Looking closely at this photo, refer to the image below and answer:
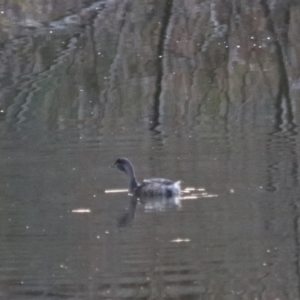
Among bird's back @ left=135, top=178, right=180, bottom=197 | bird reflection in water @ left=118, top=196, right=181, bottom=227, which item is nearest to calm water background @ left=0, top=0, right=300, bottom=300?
bird reflection in water @ left=118, top=196, right=181, bottom=227

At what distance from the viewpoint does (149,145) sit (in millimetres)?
13211

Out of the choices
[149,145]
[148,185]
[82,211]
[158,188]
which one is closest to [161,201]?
[158,188]

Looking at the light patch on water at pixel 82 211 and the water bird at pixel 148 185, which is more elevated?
the light patch on water at pixel 82 211

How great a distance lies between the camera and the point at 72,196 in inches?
425

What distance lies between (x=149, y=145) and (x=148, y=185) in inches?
85.7

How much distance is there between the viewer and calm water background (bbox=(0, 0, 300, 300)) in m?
8.35

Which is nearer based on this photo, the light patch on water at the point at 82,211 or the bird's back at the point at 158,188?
the light patch on water at the point at 82,211

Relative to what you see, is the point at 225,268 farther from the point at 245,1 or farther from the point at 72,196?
the point at 245,1

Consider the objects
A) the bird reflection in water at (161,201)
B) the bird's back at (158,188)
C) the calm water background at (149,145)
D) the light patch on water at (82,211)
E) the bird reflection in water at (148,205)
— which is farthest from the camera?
the bird's back at (158,188)

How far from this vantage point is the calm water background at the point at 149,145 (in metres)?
8.35

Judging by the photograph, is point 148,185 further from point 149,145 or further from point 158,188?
point 149,145

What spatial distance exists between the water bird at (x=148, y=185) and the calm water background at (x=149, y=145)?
0.55 ft

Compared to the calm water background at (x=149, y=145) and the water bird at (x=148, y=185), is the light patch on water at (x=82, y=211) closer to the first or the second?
the calm water background at (x=149, y=145)

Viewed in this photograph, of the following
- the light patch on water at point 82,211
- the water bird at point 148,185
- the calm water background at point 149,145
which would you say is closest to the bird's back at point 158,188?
the water bird at point 148,185
